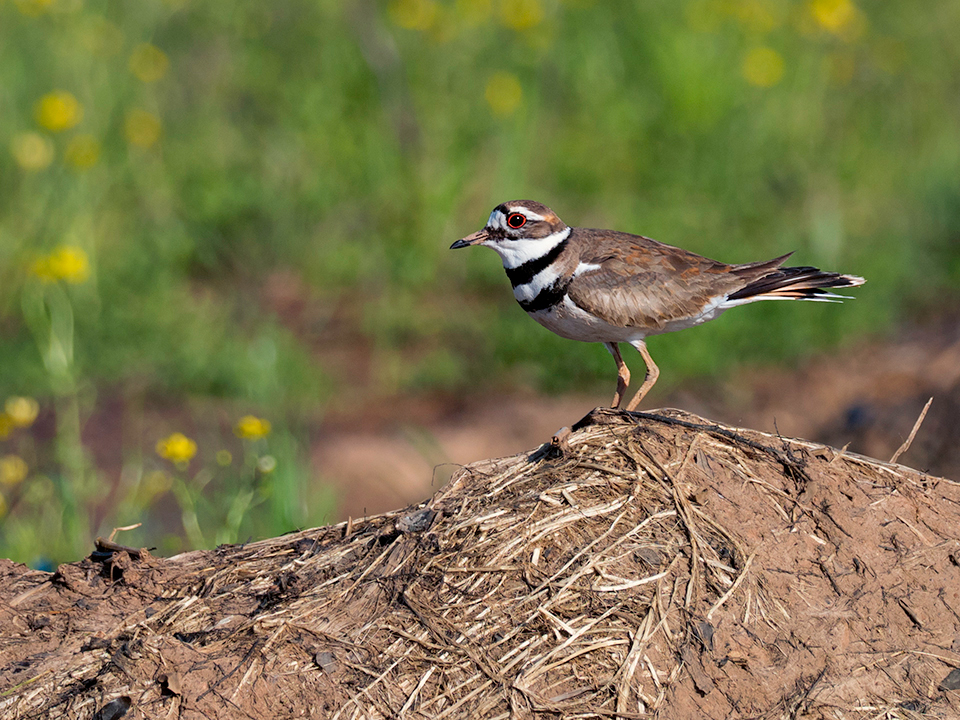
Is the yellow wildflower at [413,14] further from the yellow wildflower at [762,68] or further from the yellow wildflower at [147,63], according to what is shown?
the yellow wildflower at [762,68]

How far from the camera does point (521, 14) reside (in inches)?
397

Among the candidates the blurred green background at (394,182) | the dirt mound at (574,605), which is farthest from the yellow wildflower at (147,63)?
the dirt mound at (574,605)

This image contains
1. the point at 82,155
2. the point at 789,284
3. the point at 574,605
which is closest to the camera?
the point at 574,605

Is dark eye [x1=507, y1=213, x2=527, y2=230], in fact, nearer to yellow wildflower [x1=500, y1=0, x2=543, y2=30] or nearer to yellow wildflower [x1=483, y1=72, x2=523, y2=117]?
yellow wildflower [x1=483, y1=72, x2=523, y2=117]

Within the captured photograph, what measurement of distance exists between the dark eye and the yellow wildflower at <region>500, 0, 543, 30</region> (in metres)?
5.92

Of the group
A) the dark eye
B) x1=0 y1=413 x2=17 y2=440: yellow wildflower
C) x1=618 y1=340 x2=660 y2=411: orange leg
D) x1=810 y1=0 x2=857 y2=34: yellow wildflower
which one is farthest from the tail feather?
x1=810 y1=0 x2=857 y2=34: yellow wildflower

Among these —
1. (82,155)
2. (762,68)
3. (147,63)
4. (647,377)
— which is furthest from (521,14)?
(647,377)

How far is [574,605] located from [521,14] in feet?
26.0

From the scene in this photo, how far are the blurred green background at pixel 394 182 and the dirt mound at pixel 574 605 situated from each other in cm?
338

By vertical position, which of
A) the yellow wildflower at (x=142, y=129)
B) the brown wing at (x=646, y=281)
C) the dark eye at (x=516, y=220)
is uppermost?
the dark eye at (x=516, y=220)

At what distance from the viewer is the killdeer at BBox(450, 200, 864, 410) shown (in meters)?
4.56

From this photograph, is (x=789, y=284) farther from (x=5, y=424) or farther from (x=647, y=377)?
(x=5, y=424)

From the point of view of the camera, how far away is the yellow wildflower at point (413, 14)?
9.85m

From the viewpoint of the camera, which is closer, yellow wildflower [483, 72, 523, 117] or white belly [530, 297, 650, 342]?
white belly [530, 297, 650, 342]
